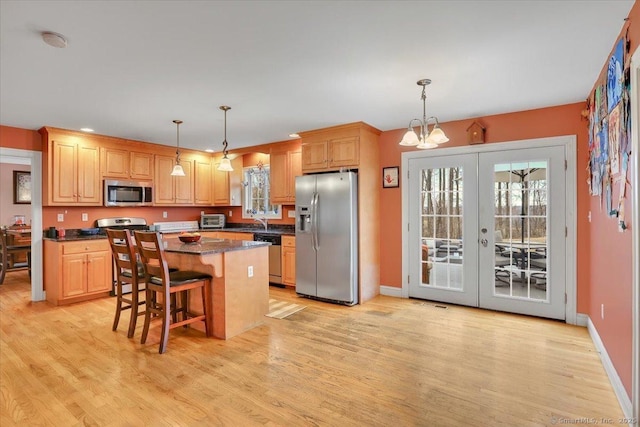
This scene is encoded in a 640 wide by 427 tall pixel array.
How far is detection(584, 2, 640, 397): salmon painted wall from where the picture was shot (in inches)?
77.7

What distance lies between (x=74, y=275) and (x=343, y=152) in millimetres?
3945

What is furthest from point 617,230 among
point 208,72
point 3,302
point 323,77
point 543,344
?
point 3,302

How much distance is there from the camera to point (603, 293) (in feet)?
9.07

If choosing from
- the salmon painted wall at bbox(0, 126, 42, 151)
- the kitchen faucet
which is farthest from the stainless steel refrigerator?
the salmon painted wall at bbox(0, 126, 42, 151)

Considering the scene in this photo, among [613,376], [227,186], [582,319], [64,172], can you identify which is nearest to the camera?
[613,376]

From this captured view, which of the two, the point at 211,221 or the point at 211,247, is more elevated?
the point at 211,221

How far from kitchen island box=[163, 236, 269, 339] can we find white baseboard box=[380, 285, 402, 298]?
1.86 m

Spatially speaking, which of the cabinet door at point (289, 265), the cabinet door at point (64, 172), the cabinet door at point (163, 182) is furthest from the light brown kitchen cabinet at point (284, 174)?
the cabinet door at point (64, 172)

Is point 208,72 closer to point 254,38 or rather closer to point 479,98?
point 254,38

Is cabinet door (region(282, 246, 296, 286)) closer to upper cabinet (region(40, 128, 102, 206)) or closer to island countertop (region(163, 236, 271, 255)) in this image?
island countertop (region(163, 236, 271, 255))

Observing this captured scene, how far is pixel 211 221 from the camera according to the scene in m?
6.50

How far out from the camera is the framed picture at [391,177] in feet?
15.4

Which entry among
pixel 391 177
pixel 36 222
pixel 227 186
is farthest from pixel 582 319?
pixel 36 222

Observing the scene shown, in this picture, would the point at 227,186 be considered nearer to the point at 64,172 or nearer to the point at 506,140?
the point at 64,172
